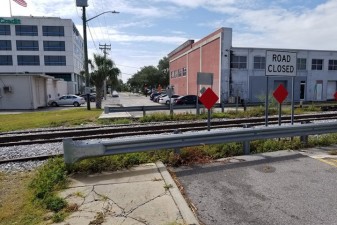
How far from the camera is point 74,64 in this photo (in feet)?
227

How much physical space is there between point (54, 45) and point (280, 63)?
67661mm

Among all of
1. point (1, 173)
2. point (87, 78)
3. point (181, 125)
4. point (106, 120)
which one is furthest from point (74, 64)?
point (1, 173)

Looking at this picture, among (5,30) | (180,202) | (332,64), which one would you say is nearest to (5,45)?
(5,30)

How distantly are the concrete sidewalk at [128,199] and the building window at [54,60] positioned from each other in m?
67.7

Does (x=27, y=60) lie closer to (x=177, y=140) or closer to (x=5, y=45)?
(x=5, y=45)

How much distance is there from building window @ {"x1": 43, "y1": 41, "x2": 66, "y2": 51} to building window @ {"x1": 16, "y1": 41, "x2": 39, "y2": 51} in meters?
1.93

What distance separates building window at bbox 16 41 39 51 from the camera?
6519 centimetres

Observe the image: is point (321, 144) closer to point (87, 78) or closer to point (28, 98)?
point (87, 78)

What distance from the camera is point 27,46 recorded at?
65.4 metres

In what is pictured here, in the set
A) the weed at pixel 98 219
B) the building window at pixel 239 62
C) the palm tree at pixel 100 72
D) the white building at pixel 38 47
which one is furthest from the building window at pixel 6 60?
the weed at pixel 98 219

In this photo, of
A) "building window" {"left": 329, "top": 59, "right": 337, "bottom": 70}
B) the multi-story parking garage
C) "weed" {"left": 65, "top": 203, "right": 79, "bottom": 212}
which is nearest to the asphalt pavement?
"weed" {"left": 65, "top": 203, "right": 79, "bottom": 212}

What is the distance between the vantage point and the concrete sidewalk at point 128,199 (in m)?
3.63

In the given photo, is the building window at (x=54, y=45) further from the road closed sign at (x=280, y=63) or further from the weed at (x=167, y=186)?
the weed at (x=167, y=186)

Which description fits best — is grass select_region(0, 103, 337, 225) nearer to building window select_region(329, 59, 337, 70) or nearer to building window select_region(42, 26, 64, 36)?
building window select_region(329, 59, 337, 70)
